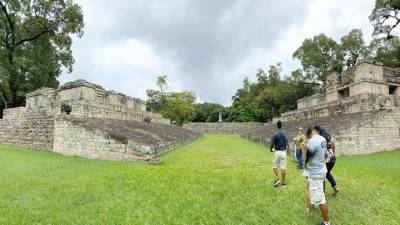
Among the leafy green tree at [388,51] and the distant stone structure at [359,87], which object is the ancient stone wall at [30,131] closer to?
the distant stone structure at [359,87]

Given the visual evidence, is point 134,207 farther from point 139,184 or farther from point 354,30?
point 354,30

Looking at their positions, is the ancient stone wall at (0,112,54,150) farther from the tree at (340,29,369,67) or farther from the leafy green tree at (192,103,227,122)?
the leafy green tree at (192,103,227,122)

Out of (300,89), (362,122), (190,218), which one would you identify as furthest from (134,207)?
(300,89)

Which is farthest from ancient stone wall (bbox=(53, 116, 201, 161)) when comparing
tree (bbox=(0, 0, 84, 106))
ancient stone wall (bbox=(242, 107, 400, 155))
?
tree (bbox=(0, 0, 84, 106))

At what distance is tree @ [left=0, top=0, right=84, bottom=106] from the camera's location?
23.5 meters

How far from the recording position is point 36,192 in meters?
5.74

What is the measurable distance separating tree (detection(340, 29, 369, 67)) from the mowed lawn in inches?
1158

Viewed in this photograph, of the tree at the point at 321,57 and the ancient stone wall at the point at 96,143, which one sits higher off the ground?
the tree at the point at 321,57

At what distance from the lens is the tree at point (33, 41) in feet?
77.0

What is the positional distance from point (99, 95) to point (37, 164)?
32.1ft

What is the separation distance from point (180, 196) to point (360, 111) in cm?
1354

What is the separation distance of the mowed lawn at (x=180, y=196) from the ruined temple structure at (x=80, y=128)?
71.7 inches

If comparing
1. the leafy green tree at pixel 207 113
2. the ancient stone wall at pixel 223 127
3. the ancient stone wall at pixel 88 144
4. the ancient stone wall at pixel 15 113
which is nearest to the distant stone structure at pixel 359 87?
the ancient stone wall at pixel 88 144

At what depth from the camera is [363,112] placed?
14.5m
